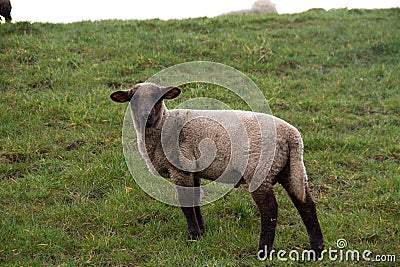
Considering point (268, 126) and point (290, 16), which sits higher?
point (290, 16)

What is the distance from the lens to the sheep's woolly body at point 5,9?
12250mm

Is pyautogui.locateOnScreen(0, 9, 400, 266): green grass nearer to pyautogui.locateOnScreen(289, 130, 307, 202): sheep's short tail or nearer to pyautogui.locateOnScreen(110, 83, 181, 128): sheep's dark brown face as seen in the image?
pyautogui.locateOnScreen(289, 130, 307, 202): sheep's short tail

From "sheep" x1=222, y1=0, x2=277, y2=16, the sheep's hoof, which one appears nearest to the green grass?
the sheep's hoof

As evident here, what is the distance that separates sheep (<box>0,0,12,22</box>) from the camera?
12250 mm

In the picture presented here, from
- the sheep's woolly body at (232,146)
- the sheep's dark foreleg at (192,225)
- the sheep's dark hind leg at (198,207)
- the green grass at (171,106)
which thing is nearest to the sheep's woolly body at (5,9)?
the green grass at (171,106)

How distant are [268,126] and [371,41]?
7781 millimetres

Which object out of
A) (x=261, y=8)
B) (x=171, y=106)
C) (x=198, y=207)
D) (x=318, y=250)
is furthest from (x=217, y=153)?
(x=261, y=8)

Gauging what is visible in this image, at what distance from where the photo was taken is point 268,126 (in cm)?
475

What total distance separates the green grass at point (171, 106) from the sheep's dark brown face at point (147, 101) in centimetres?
126

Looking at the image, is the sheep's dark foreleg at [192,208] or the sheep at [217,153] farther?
the sheep's dark foreleg at [192,208]

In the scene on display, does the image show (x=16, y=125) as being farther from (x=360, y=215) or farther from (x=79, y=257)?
(x=360, y=215)

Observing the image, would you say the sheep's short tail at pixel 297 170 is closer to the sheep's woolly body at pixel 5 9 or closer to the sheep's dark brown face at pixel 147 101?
the sheep's dark brown face at pixel 147 101

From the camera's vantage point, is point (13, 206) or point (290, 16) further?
point (290, 16)

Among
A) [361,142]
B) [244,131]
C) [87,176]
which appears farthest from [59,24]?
[244,131]
